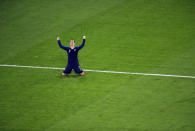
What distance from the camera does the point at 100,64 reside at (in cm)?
1702

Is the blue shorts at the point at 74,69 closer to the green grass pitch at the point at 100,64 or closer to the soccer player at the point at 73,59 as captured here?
the soccer player at the point at 73,59

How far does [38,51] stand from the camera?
1839 centimetres

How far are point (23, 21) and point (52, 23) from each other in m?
1.70

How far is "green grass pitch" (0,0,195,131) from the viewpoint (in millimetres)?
12930

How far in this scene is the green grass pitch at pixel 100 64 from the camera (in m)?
12.9

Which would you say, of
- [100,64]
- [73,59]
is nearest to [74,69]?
[73,59]

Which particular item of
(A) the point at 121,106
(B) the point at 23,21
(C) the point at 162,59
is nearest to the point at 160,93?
(A) the point at 121,106

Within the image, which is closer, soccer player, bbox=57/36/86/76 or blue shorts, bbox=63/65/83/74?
soccer player, bbox=57/36/86/76

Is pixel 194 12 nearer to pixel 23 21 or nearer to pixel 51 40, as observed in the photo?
pixel 51 40

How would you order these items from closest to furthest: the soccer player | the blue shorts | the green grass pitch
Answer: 1. the green grass pitch
2. the soccer player
3. the blue shorts

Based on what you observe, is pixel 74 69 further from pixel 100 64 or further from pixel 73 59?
pixel 100 64

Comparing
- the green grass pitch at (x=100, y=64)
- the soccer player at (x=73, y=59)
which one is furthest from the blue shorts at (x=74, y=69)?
the green grass pitch at (x=100, y=64)

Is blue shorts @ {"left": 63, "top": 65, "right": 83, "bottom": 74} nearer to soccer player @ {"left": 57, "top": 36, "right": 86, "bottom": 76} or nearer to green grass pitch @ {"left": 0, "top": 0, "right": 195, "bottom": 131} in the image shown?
soccer player @ {"left": 57, "top": 36, "right": 86, "bottom": 76}

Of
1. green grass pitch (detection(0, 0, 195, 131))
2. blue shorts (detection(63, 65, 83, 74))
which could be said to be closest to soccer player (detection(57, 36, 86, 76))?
blue shorts (detection(63, 65, 83, 74))
